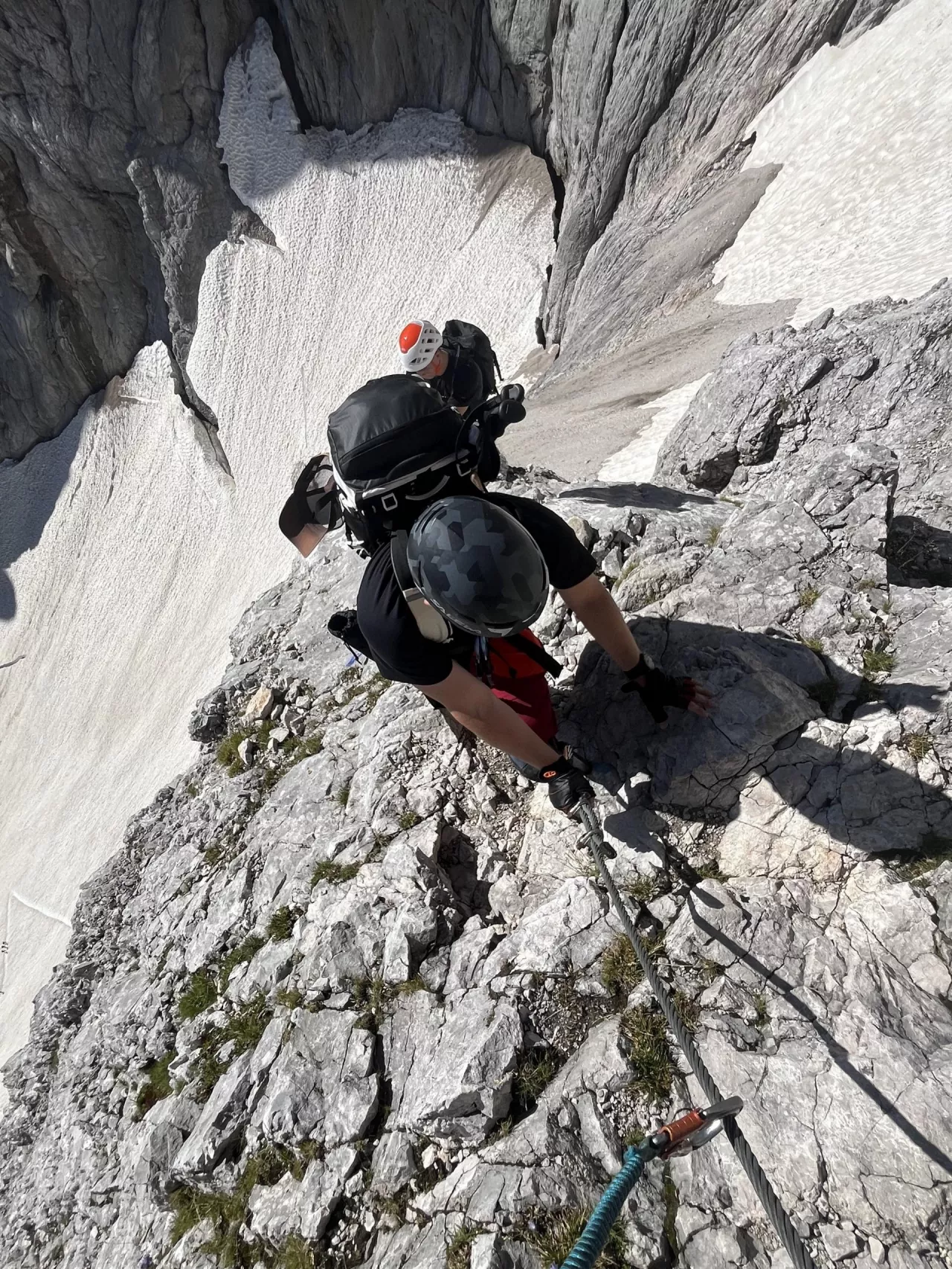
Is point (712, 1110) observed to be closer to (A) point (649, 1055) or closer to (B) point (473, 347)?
(A) point (649, 1055)

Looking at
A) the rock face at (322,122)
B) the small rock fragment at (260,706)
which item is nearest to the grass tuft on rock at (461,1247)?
the small rock fragment at (260,706)

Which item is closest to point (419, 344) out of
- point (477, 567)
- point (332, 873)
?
point (477, 567)

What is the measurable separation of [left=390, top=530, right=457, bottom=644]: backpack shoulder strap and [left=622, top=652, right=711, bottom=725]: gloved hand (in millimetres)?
1638

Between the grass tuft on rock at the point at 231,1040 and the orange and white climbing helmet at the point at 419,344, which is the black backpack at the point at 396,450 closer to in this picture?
the grass tuft on rock at the point at 231,1040

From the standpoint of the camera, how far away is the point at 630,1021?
3857 mm

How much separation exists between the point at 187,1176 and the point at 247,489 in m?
31.6

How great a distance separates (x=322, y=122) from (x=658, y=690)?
3747 centimetres

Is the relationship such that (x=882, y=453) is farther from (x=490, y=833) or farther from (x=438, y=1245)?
(x=438, y=1245)

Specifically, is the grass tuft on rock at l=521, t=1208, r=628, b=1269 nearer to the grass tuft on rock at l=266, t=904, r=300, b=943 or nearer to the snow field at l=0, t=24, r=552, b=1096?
the grass tuft on rock at l=266, t=904, r=300, b=943

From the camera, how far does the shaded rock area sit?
3.40 metres

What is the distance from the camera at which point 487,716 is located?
431 centimetres

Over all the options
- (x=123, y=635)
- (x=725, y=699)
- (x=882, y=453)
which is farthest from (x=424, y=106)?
(x=725, y=699)

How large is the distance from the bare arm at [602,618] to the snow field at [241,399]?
70.2 ft

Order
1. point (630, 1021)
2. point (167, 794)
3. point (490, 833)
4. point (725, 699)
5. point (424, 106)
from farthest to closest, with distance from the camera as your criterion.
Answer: point (424, 106), point (167, 794), point (490, 833), point (725, 699), point (630, 1021)
